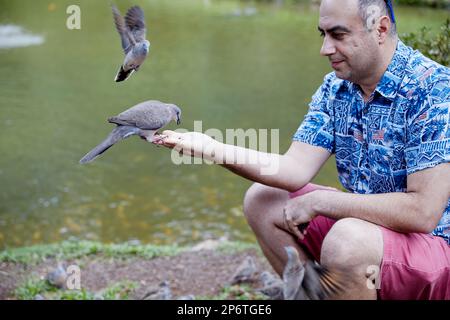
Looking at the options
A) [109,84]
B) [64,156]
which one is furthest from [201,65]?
[64,156]

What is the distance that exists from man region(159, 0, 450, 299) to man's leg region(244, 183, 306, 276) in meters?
0.03

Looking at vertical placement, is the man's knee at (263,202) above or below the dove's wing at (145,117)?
below

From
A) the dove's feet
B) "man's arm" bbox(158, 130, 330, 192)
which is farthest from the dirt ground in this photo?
the dove's feet

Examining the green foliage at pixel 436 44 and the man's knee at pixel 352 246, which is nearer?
the man's knee at pixel 352 246

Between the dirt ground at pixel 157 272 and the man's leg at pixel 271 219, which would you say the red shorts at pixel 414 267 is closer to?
the man's leg at pixel 271 219

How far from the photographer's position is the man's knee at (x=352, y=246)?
2053mm

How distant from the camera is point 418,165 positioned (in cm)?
211

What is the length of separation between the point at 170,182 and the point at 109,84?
341cm

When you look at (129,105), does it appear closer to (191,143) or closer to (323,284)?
(191,143)

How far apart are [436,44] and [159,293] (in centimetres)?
209

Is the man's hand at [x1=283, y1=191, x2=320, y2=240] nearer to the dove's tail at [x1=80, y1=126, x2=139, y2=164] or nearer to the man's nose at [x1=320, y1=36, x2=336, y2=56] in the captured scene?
the man's nose at [x1=320, y1=36, x2=336, y2=56]

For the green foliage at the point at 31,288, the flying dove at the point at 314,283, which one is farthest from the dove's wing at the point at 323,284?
the green foliage at the point at 31,288

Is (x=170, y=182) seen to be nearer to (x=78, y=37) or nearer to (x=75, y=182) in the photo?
(x=75, y=182)

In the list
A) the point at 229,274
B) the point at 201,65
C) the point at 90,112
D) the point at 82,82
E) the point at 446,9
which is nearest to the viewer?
the point at 229,274
